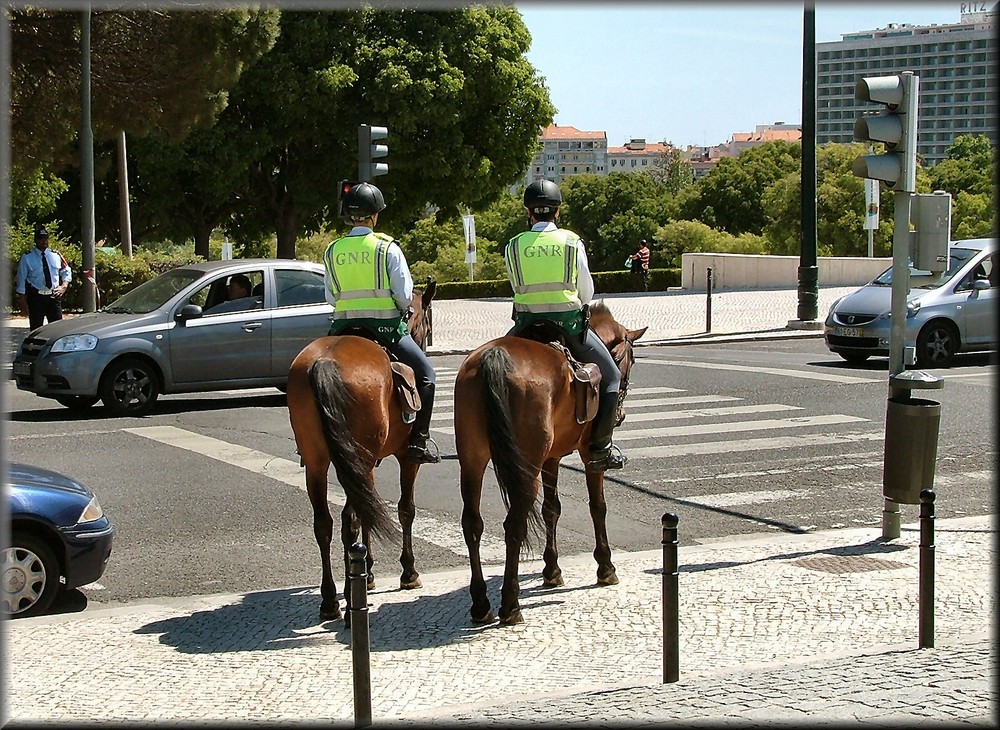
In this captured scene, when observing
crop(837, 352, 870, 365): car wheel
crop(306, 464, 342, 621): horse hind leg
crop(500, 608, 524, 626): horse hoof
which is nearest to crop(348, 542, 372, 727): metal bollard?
crop(500, 608, 524, 626): horse hoof

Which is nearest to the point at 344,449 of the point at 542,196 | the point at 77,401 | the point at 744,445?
the point at 542,196

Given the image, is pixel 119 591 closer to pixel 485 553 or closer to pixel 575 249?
pixel 485 553

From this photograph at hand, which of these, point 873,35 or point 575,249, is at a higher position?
point 873,35

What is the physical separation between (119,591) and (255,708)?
2963 millimetres

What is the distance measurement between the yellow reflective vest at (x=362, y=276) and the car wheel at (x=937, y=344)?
13782mm

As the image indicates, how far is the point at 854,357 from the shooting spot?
21.1 meters

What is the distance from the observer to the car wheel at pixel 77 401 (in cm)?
1602

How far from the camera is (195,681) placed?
6.39 meters

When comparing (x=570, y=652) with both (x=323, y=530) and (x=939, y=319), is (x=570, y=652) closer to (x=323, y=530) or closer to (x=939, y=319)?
(x=323, y=530)

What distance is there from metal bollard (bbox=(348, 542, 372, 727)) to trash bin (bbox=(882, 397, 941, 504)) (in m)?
5.16

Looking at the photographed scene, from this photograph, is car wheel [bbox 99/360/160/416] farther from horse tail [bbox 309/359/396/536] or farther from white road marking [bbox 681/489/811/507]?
horse tail [bbox 309/359/396/536]

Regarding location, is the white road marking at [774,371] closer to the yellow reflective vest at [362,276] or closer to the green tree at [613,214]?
the yellow reflective vest at [362,276]

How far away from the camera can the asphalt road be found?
9422mm

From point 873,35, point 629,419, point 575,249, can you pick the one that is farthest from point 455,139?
point 873,35
